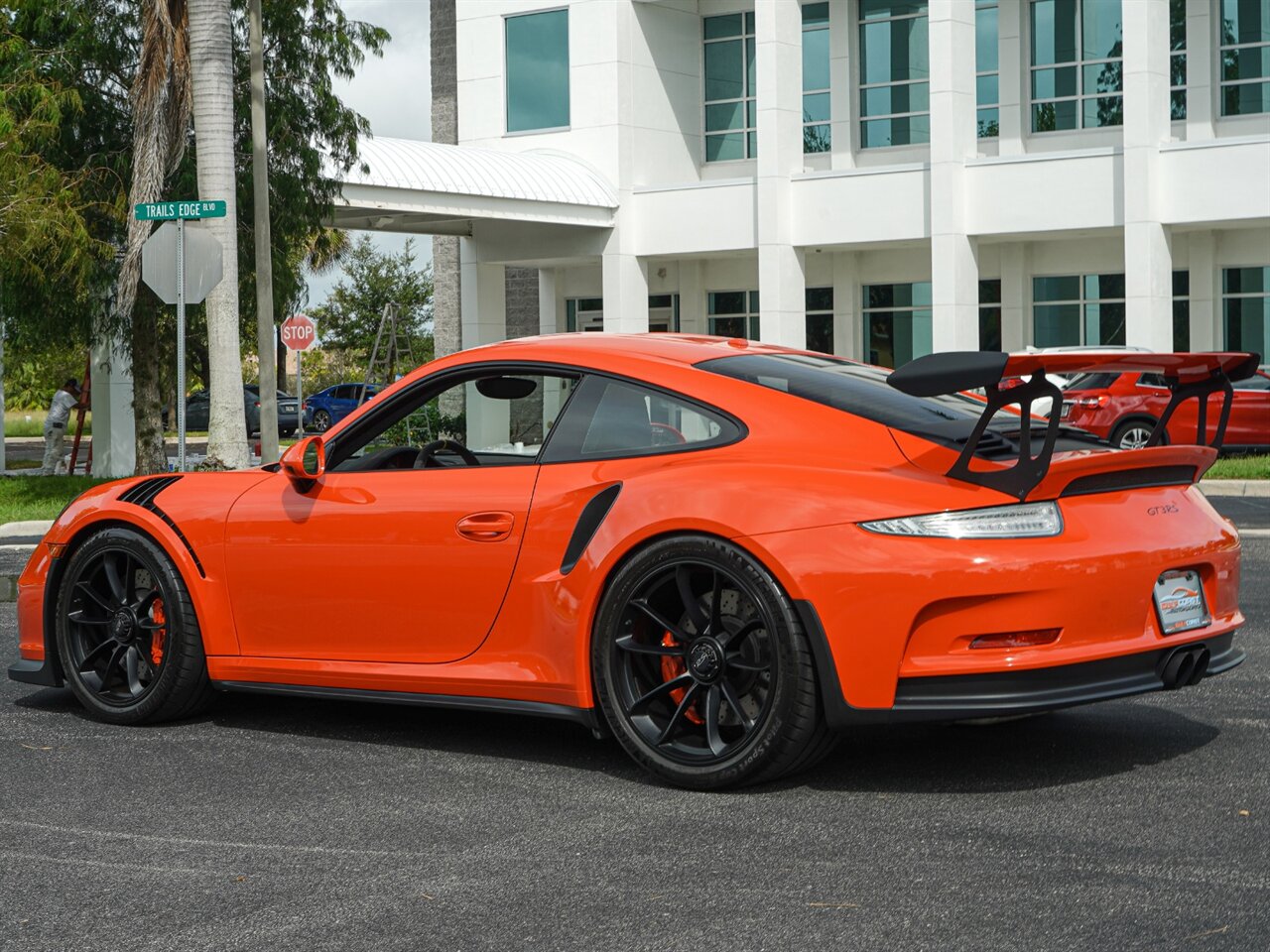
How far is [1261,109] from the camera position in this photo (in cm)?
3181

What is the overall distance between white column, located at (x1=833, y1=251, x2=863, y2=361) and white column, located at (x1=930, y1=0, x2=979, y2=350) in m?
5.43

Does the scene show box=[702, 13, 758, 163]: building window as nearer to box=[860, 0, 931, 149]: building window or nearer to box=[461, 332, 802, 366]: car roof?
box=[860, 0, 931, 149]: building window

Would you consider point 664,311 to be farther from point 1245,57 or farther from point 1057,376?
point 1057,376

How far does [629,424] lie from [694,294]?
32.1 metres

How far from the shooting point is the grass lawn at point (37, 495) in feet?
64.6

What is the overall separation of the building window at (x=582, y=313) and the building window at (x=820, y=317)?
14.8ft

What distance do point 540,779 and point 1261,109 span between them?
96.0 ft

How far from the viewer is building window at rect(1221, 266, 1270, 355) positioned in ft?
106

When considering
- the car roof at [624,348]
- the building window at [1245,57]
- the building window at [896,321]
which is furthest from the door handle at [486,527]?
the building window at [896,321]

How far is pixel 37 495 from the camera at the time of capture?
22359mm

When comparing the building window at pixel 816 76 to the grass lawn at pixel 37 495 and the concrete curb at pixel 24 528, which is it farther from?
the concrete curb at pixel 24 528

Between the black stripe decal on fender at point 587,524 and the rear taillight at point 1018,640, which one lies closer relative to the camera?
the rear taillight at point 1018,640

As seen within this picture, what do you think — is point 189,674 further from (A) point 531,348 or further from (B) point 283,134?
(B) point 283,134

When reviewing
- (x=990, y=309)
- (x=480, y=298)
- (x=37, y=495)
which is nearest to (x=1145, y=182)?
(x=990, y=309)
